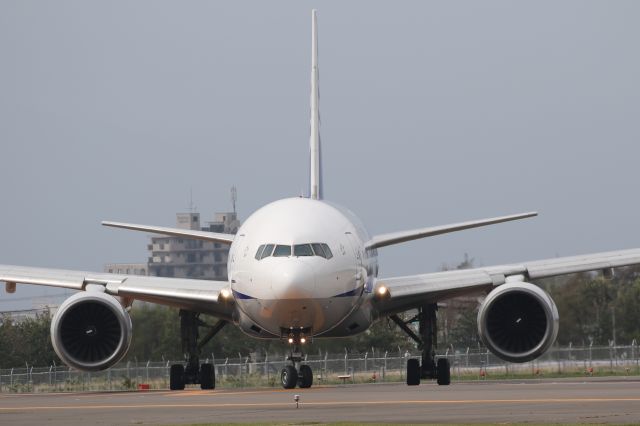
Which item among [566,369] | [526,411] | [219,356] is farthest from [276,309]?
[219,356]

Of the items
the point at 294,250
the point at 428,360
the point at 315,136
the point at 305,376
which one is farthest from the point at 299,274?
the point at 315,136

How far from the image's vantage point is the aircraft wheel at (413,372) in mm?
31984

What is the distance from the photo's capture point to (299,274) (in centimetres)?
2655

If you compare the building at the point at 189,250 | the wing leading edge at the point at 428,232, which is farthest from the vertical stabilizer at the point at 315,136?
the building at the point at 189,250

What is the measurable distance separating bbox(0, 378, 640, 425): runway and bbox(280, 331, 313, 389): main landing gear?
1.40ft

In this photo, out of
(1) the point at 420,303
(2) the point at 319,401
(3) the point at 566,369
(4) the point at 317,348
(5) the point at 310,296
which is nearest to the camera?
(2) the point at 319,401

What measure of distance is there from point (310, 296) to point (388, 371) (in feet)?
59.1

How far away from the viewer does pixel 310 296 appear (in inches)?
1052

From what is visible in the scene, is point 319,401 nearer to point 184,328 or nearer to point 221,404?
point 221,404

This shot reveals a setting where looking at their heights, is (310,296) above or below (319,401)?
above

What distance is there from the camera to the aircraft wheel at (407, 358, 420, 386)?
31984 mm

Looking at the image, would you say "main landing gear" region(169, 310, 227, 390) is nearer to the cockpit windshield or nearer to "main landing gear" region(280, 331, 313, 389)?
"main landing gear" region(280, 331, 313, 389)

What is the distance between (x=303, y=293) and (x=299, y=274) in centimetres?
37

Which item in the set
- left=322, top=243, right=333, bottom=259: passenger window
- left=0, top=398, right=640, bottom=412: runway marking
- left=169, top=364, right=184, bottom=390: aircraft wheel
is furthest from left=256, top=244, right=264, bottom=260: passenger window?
left=169, top=364, right=184, bottom=390: aircraft wheel
